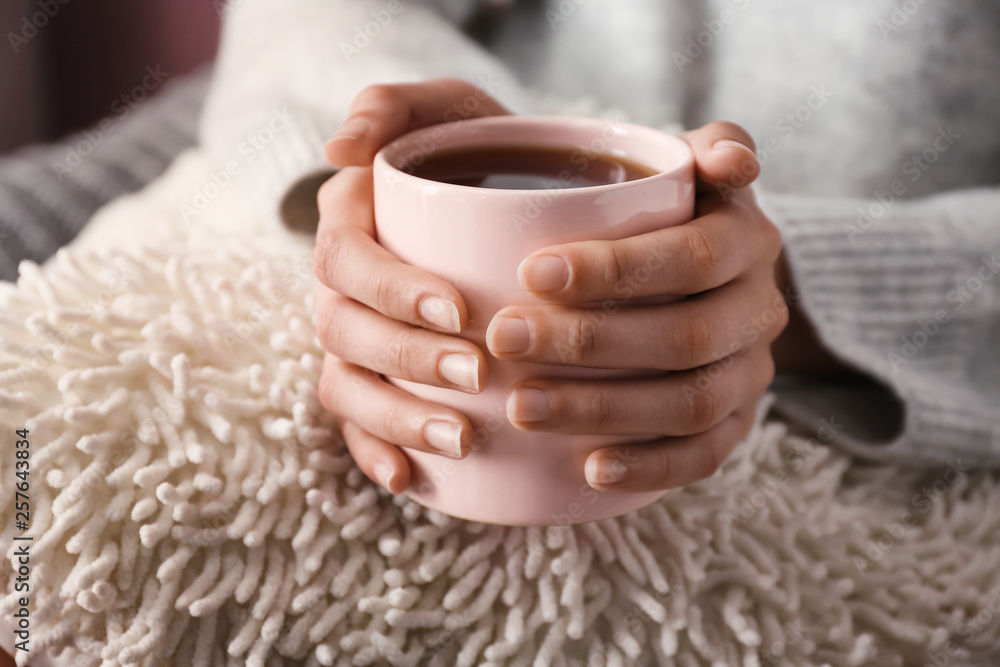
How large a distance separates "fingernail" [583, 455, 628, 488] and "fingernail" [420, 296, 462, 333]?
0.10m

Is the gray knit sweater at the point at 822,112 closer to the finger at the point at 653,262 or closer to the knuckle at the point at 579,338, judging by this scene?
the finger at the point at 653,262

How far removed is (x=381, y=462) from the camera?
1.36 ft

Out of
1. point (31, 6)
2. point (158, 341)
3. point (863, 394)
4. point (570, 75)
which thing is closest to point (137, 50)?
point (31, 6)

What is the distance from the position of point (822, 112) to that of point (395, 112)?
0.59 metres

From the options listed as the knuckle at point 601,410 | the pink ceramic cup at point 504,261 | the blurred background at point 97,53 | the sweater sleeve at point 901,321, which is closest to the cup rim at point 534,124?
the pink ceramic cup at point 504,261

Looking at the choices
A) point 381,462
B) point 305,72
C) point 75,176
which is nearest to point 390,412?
point 381,462

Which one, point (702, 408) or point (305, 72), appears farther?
point (305, 72)

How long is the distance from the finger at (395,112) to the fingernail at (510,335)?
0.17 metres

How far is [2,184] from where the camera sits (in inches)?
28.7

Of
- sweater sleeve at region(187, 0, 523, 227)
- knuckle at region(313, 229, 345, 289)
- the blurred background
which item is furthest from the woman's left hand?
the blurred background

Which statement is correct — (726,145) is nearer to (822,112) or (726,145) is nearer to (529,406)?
(529,406)

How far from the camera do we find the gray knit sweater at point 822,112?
604 millimetres

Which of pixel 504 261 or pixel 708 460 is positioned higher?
pixel 504 261

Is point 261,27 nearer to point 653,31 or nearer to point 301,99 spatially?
point 301,99
